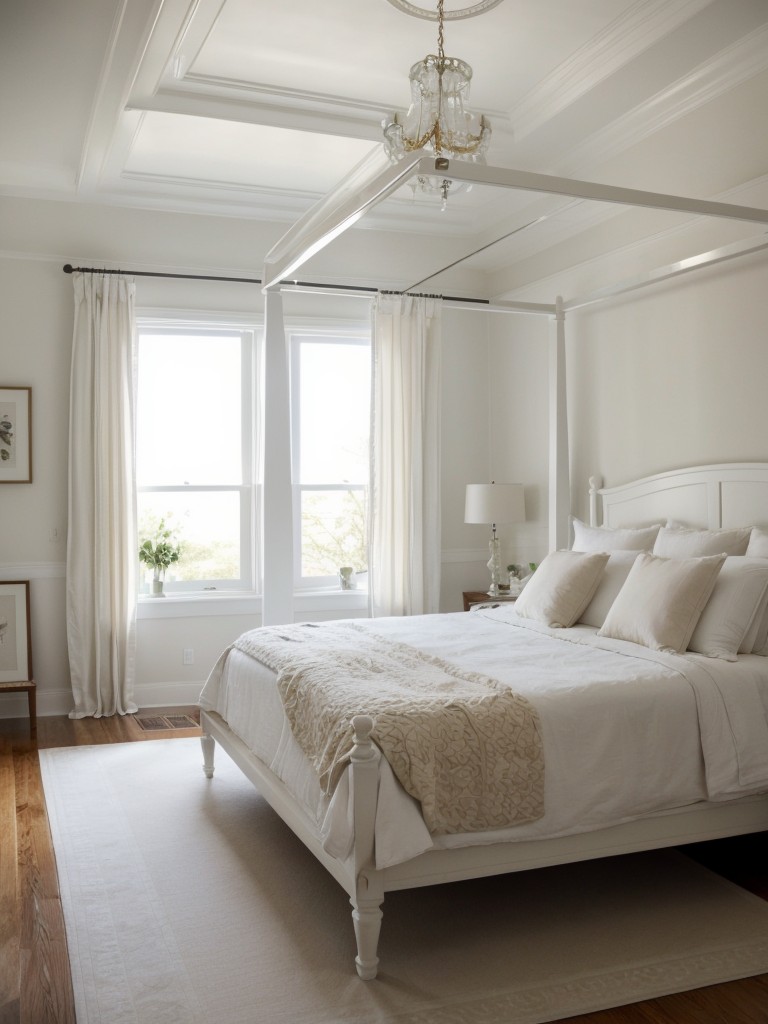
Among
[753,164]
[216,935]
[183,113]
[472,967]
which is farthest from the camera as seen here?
[183,113]

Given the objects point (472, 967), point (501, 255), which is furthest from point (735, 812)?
point (501, 255)

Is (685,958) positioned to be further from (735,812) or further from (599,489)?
(599,489)

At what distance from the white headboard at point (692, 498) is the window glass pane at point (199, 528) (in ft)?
7.91

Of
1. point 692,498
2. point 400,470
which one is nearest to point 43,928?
point 692,498

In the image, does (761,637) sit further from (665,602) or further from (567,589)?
(567,589)

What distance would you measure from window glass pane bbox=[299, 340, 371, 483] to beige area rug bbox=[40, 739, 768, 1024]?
313 cm

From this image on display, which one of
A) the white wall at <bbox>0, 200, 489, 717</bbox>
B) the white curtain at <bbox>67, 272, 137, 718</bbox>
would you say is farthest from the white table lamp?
the white curtain at <bbox>67, 272, 137, 718</bbox>

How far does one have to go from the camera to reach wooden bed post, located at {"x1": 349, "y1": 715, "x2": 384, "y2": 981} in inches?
103

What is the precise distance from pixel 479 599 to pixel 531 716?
10.9 ft

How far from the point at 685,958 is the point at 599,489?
307 cm

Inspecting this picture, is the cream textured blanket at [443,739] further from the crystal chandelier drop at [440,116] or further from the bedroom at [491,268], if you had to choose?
the bedroom at [491,268]

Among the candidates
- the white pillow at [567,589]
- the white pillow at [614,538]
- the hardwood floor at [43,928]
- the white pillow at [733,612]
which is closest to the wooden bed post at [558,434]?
the white pillow at [614,538]

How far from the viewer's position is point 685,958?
2.75 meters

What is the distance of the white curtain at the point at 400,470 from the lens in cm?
641
